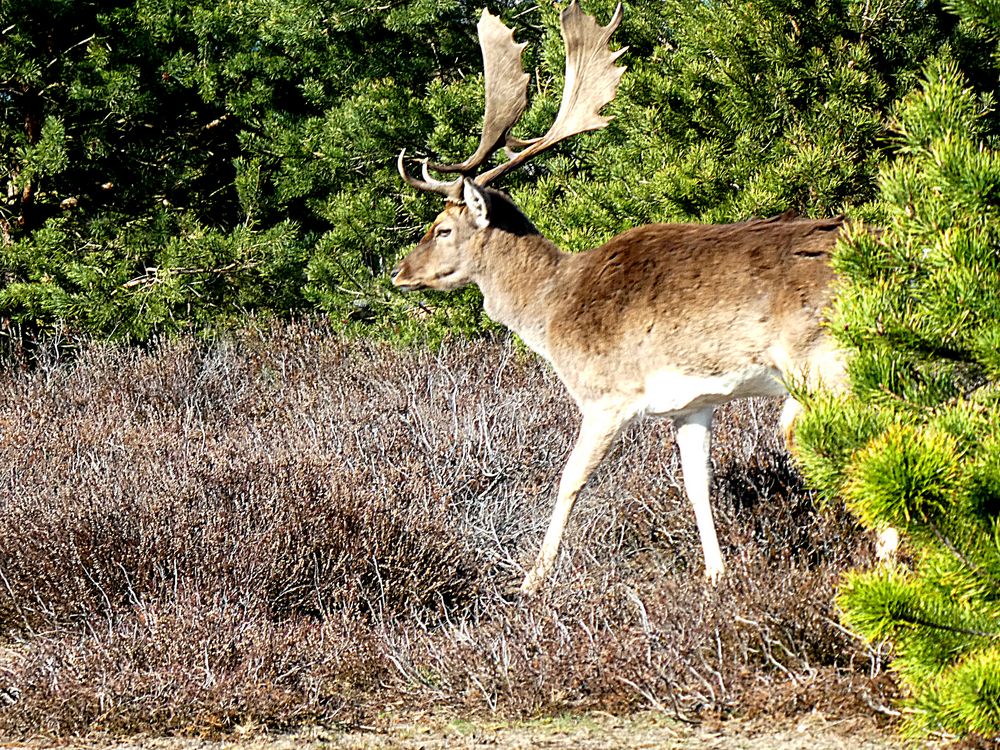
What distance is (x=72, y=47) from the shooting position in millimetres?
9336

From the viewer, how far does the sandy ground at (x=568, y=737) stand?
11.6 feet

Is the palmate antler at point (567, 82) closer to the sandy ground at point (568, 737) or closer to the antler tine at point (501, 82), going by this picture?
the antler tine at point (501, 82)

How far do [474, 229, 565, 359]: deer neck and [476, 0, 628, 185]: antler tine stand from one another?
651mm

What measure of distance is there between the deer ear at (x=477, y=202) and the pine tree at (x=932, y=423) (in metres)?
2.83

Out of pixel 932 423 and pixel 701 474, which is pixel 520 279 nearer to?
pixel 701 474

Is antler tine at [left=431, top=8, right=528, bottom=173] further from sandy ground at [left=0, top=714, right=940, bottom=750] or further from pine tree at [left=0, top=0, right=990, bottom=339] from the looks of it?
sandy ground at [left=0, top=714, right=940, bottom=750]

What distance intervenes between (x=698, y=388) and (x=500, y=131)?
2.09m

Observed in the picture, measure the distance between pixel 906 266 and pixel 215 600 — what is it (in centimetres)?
238

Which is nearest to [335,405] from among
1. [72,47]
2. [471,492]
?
[471,492]

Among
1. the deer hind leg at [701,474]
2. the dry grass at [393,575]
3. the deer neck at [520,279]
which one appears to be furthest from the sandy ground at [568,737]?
the deer neck at [520,279]

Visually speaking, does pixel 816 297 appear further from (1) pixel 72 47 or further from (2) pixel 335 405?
(1) pixel 72 47

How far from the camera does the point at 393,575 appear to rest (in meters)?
4.71

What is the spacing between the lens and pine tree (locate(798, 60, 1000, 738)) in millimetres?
2693

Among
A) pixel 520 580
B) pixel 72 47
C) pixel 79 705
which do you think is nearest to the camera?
pixel 79 705
